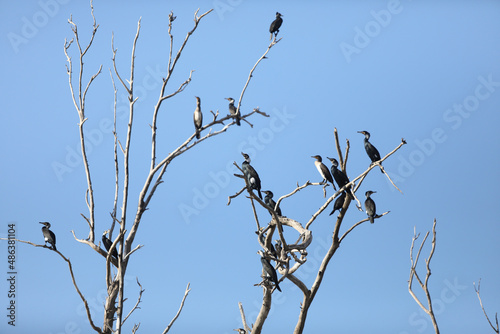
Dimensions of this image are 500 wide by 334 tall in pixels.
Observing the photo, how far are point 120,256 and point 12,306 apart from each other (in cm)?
239

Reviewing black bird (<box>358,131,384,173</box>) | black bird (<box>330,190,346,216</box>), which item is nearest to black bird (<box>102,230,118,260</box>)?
black bird (<box>330,190,346,216</box>)

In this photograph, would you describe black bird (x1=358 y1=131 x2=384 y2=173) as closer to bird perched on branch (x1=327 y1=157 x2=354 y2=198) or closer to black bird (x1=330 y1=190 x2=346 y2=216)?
bird perched on branch (x1=327 y1=157 x2=354 y2=198)

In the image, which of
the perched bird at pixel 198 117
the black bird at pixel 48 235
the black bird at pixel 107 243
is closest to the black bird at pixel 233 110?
the perched bird at pixel 198 117

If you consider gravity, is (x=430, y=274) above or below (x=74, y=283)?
below

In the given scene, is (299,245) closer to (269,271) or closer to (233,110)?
(269,271)

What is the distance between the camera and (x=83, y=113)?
19.9 ft

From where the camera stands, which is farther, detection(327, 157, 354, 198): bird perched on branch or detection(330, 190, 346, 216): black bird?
detection(330, 190, 346, 216): black bird

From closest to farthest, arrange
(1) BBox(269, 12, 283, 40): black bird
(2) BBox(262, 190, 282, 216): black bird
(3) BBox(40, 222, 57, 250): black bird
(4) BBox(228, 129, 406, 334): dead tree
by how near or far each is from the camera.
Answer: (4) BBox(228, 129, 406, 334): dead tree → (2) BBox(262, 190, 282, 216): black bird → (3) BBox(40, 222, 57, 250): black bird → (1) BBox(269, 12, 283, 40): black bird

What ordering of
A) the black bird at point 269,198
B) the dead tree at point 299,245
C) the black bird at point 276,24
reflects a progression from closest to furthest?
the dead tree at point 299,245 < the black bird at point 269,198 < the black bird at point 276,24

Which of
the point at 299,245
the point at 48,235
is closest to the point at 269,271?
the point at 299,245

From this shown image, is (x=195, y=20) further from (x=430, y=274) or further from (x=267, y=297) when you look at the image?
(x=430, y=274)

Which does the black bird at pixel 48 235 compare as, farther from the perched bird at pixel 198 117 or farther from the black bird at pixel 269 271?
the black bird at pixel 269 271

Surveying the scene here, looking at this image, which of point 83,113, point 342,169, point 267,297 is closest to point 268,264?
point 267,297

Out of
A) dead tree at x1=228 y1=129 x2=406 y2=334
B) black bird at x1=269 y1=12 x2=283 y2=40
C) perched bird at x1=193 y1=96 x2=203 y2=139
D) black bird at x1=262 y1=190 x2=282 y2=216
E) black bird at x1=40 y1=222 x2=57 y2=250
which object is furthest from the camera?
black bird at x1=269 y1=12 x2=283 y2=40
